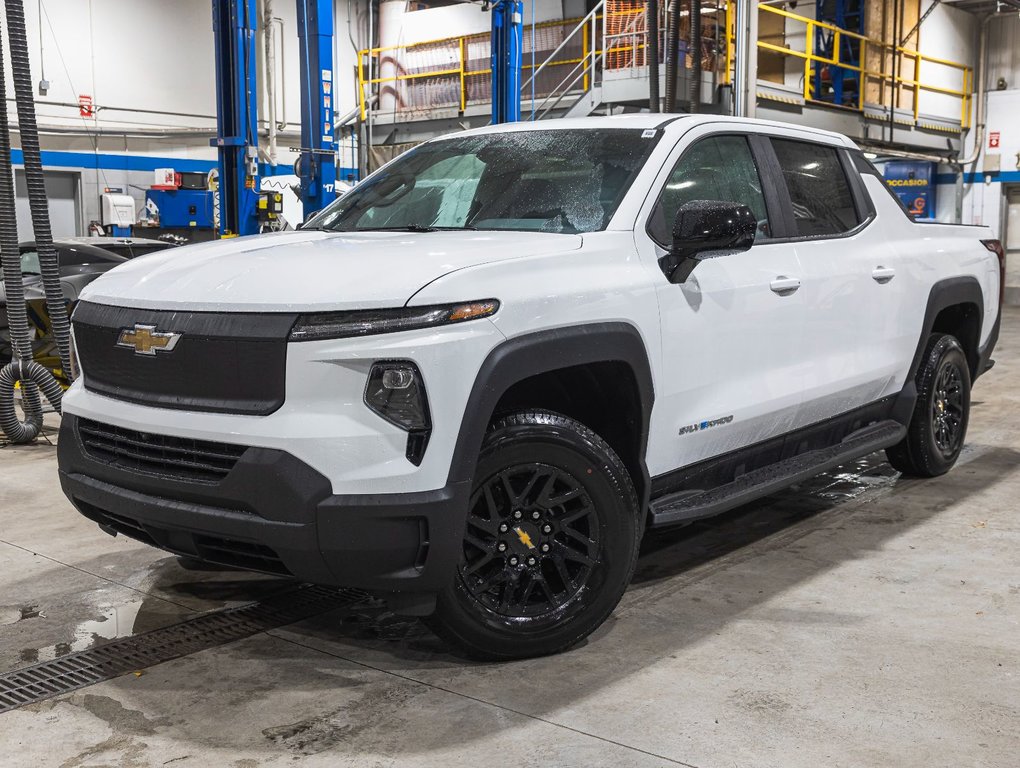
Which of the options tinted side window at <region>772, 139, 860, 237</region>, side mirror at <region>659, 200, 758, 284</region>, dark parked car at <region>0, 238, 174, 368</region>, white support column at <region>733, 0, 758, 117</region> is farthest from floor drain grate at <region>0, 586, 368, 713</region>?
white support column at <region>733, 0, 758, 117</region>

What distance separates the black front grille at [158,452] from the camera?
300 cm

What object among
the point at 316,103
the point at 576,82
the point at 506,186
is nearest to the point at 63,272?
the point at 316,103

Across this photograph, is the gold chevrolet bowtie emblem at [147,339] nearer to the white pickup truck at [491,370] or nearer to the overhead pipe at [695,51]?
the white pickup truck at [491,370]

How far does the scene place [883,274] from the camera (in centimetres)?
478

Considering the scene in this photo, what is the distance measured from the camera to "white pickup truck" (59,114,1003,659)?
2.88 meters

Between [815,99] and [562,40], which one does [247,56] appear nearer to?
[562,40]

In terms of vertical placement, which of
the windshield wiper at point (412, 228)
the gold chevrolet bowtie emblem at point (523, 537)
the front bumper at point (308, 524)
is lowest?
the gold chevrolet bowtie emblem at point (523, 537)

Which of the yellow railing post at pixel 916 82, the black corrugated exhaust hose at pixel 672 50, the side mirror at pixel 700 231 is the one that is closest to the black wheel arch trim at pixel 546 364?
the side mirror at pixel 700 231

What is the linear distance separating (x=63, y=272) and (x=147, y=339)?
24.1 ft

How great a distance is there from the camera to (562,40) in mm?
17125

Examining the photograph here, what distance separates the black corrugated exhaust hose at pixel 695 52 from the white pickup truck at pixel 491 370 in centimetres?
933

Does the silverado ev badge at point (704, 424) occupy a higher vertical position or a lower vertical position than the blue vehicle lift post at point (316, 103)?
lower

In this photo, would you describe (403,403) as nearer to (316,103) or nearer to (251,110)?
(316,103)

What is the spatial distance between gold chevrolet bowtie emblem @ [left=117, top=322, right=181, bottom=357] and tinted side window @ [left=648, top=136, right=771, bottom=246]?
1.57 metres
